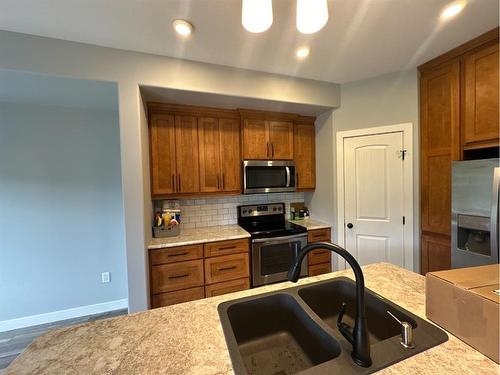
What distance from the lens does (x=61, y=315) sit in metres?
2.52

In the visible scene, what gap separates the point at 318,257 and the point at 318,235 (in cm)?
27

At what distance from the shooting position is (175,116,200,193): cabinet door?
97.3 inches

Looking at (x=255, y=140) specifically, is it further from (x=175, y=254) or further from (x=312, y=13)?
(x=312, y=13)

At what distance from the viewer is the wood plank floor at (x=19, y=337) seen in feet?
6.53

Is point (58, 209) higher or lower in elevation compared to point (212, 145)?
lower

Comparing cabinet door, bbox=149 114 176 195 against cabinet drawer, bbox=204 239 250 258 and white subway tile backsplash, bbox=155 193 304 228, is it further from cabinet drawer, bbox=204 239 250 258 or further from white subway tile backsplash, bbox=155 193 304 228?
cabinet drawer, bbox=204 239 250 258

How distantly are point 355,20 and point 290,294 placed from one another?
6.06 ft

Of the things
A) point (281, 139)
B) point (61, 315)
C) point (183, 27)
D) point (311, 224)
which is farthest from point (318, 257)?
point (61, 315)

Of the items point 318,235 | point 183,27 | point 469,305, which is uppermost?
point 183,27

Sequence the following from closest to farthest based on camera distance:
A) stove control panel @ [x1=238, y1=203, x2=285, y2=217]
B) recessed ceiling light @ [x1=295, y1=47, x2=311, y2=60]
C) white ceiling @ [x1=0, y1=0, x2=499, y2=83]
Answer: white ceiling @ [x1=0, y1=0, x2=499, y2=83]
recessed ceiling light @ [x1=295, y1=47, x2=311, y2=60]
stove control panel @ [x1=238, y1=203, x2=285, y2=217]

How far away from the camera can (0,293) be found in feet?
7.74

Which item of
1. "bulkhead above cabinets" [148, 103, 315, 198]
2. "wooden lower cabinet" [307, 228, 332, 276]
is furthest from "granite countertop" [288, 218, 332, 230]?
"bulkhead above cabinets" [148, 103, 315, 198]

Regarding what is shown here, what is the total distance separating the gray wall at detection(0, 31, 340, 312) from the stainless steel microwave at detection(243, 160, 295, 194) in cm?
85

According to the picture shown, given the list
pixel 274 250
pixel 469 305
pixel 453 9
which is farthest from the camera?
pixel 274 250
